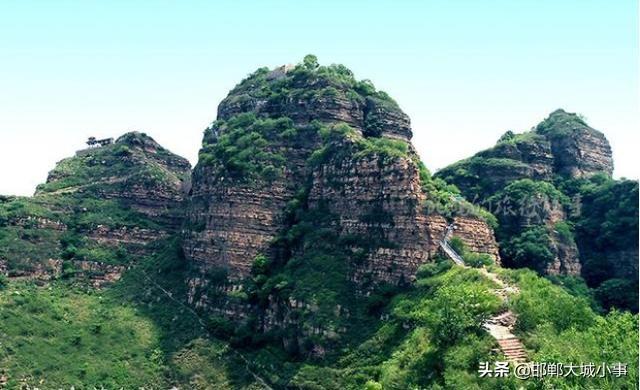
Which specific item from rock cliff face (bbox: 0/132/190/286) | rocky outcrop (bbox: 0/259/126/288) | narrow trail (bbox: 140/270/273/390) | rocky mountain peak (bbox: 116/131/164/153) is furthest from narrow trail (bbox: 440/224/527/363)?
rocky mountain peak (bbox: 116/131/164/153)

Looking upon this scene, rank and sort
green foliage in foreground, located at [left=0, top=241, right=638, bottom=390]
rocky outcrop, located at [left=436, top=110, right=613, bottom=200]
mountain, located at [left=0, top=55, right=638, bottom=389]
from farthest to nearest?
rocky outcrop, located at [left=436, top=110, right=613, bottom=200] → mountain, located at [left=0, top=55, right=638, bottom=389] → green foliage in foreground, located at [left=0, top=241, right=638, bottom=390]

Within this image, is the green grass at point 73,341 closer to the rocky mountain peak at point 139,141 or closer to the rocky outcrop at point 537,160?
the rocky mountain peak at point 139,141

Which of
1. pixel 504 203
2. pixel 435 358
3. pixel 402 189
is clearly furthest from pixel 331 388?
pixel 504 203

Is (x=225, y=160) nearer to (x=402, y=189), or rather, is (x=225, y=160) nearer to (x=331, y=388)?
(x=402, y=189)

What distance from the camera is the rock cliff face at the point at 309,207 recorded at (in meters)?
47.7

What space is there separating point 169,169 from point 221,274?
896 inches

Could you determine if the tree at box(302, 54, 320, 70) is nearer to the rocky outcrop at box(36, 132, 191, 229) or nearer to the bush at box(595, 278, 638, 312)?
the rocky outcrop at box(36, 132, 191, 229)

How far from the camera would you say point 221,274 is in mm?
56031

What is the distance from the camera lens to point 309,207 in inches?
2170

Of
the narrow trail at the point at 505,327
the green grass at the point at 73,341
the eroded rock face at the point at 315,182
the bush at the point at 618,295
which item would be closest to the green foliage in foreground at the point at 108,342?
the green grass at the point at 73,341

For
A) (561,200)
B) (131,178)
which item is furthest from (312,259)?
(561,200)

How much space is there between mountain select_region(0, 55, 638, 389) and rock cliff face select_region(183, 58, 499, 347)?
160 millimetres

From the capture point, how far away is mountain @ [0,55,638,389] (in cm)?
3584

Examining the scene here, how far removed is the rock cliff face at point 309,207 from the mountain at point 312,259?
0.16m
